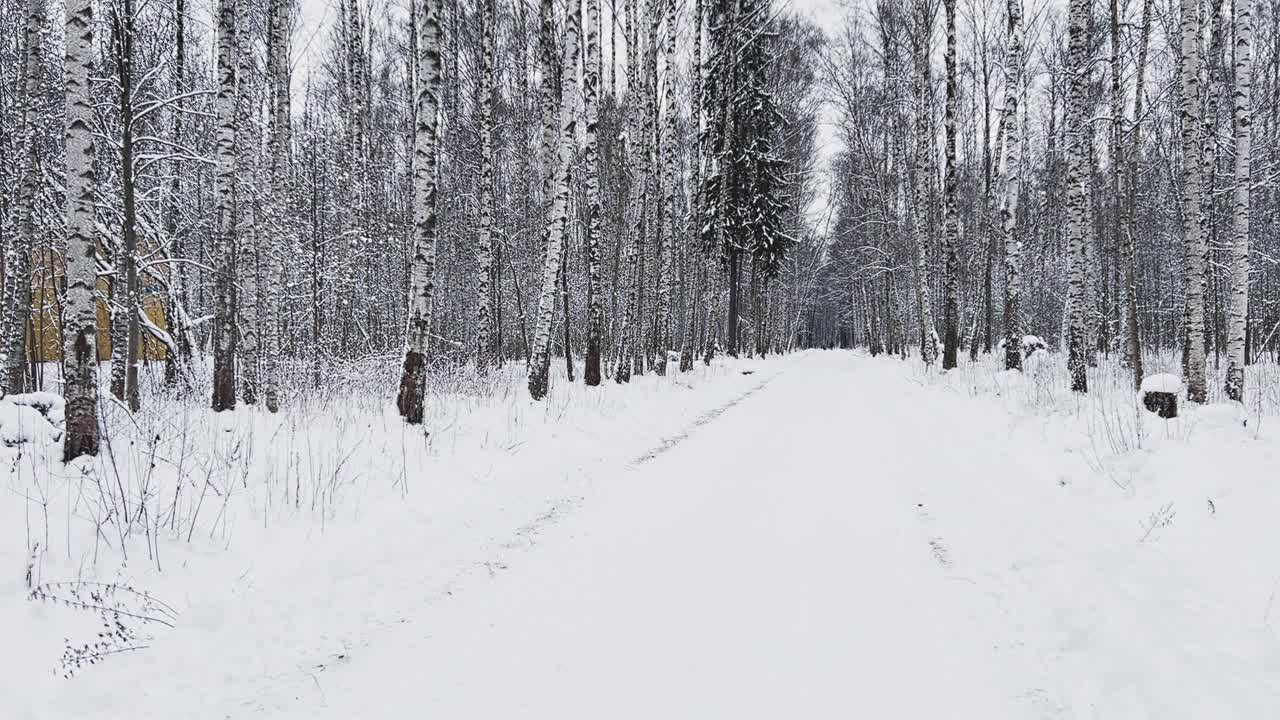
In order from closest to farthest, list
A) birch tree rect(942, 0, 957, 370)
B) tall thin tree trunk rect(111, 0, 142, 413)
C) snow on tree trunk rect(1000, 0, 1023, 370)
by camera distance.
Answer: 1. tall thin tree trunk rect(111, 0, 142, 413)
2. snow on tree trunk rect(1000, 0, 1023, 370)
3. birch tree rect(942, 0, 957, 370)

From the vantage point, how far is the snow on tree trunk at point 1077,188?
34.2ft

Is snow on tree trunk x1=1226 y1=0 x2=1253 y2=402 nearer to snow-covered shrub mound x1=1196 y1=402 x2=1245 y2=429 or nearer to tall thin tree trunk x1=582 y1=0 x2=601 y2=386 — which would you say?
snow-covered shrub mound x1=1196 y1=402 x2=1245 y2=429

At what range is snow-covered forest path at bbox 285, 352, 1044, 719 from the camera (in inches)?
94.7

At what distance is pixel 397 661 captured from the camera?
2.73 m

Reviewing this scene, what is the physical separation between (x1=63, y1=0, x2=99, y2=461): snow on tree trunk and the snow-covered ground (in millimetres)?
420

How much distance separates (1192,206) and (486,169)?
41.9ft

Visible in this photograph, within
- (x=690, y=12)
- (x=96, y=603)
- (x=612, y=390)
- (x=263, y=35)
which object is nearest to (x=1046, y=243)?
(x=690, y=12)

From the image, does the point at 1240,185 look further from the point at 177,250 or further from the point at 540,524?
the point at 177,250

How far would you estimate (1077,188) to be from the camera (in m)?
10.8

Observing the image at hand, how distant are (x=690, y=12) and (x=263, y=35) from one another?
539 inches

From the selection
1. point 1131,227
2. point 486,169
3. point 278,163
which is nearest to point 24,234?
point 278,163

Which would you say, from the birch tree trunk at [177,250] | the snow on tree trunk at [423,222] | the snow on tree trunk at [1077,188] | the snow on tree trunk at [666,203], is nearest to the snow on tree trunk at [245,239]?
the birch tree trunk at [177,250]

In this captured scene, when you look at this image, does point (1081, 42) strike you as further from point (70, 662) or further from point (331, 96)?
point (331, 96)

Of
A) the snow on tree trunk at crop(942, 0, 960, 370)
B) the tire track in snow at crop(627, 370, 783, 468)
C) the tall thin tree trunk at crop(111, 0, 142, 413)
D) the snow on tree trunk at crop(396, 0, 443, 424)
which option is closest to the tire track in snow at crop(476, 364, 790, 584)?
the tire track in snow at crop(627, 370, 783, 468)
